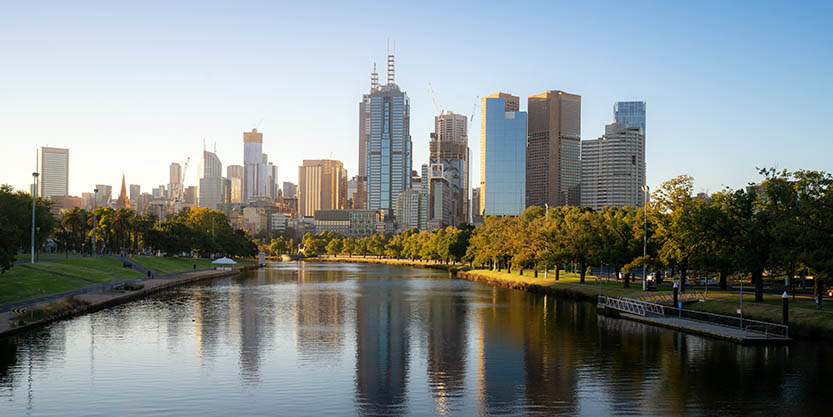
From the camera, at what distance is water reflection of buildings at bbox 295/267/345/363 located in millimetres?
47094

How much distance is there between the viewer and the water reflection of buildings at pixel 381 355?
1323 inches

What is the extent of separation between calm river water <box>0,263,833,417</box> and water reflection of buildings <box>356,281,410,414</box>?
162 millimetres

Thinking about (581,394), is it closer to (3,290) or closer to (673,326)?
(673,326)

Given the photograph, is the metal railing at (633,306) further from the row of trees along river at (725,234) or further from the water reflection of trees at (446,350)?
the water reflection of trees at (446,350)

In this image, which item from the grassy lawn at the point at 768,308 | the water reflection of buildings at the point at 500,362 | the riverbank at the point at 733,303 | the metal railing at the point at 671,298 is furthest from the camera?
the metal railing at the point at 671,298

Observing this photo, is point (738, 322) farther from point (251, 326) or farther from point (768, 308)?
point (251, 326)

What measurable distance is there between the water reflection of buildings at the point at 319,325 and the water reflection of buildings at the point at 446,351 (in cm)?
743

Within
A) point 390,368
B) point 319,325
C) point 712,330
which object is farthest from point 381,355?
point 712,330

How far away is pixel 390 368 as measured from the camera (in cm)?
4188

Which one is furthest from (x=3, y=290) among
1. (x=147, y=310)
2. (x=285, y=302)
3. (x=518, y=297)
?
(x=518, y=297)

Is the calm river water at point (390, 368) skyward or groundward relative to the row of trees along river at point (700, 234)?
groundward

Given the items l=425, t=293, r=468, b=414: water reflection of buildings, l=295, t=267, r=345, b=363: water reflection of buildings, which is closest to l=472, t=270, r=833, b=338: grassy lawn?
l=425, t=293, r=468, b=414: water reflection of buildings

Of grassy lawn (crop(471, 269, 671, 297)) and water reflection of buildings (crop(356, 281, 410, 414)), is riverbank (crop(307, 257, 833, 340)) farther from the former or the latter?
water reflection of buildings (crop(356, 281, 410, 414))

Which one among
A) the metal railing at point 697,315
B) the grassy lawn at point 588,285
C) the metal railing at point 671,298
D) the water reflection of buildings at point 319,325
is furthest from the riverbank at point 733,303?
the water reflection of buildings at point 319,325
